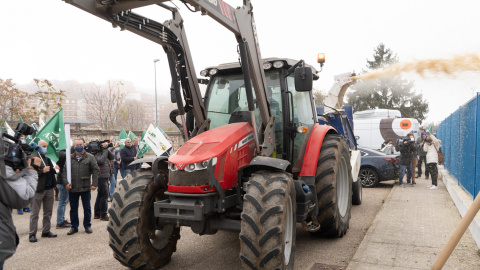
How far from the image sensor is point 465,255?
16.9 ft

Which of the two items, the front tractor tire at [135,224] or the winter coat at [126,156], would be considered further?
the winter coat at [126,156]

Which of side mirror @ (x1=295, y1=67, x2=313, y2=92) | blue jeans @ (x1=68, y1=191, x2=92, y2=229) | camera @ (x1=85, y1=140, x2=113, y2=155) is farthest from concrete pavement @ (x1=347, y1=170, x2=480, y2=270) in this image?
camera @ (x1=85, y1=140, x2=113, y2=155)

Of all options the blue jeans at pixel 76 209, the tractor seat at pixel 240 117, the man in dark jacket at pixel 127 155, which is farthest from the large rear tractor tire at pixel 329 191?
the man in dark jacket at pixel 127 155

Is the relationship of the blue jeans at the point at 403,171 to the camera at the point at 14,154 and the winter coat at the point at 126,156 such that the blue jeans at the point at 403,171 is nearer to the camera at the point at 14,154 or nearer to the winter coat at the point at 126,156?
the winter coat at the point at 126,156

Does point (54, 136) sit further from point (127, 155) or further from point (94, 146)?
point (127, 155)

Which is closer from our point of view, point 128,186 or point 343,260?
point 128,186

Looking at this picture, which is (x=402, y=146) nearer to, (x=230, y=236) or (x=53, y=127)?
(x=230, y=236)

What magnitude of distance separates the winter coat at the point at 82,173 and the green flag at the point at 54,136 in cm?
54

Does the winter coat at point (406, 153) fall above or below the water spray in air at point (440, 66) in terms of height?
below

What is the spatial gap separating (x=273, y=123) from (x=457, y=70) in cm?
372

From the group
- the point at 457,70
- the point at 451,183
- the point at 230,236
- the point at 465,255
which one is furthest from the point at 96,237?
the point at 451,183

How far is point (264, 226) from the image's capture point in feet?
13.0

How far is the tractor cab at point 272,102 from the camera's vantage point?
5598 millimetres

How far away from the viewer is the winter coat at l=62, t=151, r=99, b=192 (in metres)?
7.38
